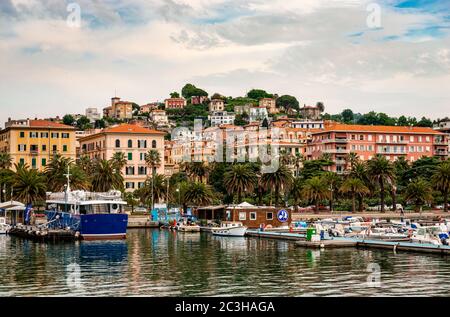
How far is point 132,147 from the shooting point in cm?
11581

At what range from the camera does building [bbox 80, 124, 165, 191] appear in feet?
375

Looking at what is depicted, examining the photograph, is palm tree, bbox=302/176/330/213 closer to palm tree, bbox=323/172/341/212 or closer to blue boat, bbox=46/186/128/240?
palm tree, bbox=323/172/341/212

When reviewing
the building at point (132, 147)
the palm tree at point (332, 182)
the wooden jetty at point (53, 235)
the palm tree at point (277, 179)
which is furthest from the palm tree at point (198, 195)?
the wooden jetty at point (53, 235)

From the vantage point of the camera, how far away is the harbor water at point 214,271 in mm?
29188

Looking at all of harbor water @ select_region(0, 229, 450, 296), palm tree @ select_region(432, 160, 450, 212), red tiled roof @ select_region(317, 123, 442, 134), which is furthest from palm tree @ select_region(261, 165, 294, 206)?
red tiled roof @ select_region(317, 123, 442, 134)

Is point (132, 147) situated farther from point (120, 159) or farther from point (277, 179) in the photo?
point (277, 179)

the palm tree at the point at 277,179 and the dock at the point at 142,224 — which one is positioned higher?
the palm tree at the point at 277,179

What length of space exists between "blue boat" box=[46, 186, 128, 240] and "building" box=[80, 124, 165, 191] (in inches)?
1846

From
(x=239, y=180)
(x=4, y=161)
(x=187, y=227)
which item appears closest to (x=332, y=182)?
(x=239, y=180)

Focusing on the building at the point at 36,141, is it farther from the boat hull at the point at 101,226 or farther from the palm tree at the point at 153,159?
the boat hull at the point at 101,226

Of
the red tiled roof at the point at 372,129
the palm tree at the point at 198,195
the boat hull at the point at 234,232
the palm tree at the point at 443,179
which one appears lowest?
the boat hull at the point at 234,232

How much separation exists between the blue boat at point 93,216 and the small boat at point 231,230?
961 centimetres

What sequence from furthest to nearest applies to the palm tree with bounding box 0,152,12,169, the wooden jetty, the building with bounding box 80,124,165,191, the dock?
the building with bounding box 80,124,165,191, the palm tree with bounding box 0,152,12,169, the dock, the wooden jetty

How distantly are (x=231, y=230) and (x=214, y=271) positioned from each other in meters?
29.3
